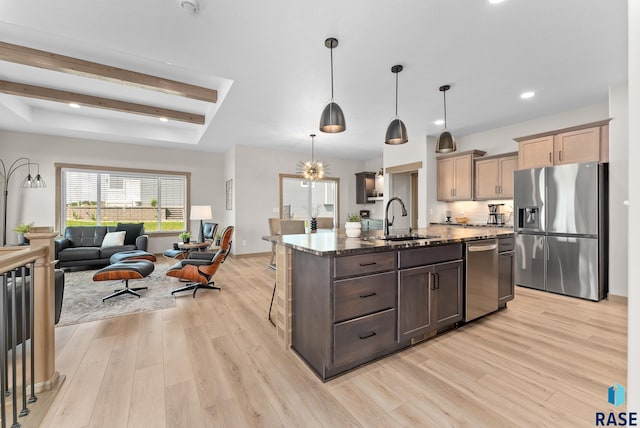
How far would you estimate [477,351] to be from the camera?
7.33 ft

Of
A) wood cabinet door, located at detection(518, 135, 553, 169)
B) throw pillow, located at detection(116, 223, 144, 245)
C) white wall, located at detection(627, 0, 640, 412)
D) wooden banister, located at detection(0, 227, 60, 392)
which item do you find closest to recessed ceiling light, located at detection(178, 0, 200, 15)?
wooden banister, located at detection(0, 227, 60, 392)

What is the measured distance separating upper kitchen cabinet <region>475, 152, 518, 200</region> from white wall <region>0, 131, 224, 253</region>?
Result: 6.25 meters

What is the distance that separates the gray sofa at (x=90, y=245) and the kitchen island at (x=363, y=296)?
15.1 feet

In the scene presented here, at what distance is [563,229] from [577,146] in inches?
46.7

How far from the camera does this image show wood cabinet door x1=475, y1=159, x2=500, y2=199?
15.9 feet

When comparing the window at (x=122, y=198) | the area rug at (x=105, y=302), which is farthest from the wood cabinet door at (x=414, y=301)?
the window at (x=122, y=198)

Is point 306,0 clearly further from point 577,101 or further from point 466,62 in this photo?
point 577,101

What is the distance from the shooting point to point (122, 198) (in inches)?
253

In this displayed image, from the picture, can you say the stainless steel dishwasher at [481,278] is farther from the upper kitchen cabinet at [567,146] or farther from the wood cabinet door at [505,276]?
the upper kitchen cabinet at [567,146]

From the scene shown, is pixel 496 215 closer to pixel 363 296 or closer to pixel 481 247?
pixel 481 247

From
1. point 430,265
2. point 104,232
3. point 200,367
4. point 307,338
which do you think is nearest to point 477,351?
point 430,265

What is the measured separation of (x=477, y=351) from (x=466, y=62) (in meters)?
2.83

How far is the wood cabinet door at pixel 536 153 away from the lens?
158 inches
